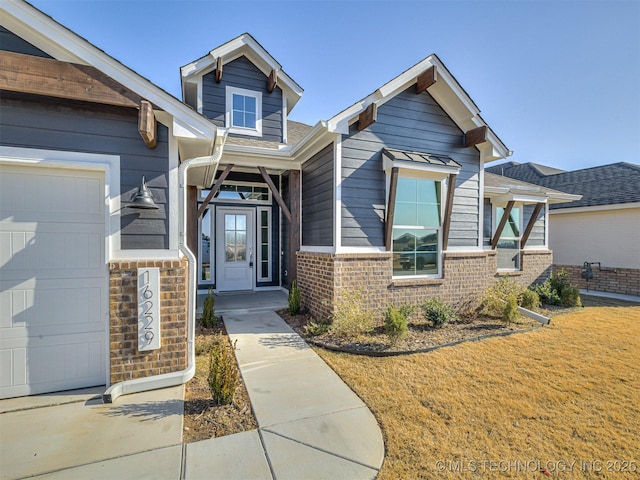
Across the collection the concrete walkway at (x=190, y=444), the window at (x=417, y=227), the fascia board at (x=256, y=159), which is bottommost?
the concrete walkway at (x=190, y=444)

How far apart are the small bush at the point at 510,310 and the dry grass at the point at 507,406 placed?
2.89 feet

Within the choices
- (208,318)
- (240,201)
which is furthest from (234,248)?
(208,318)

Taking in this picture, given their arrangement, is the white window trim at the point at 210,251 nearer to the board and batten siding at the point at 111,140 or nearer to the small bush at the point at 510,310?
the board and batten siding at the point at 111,140

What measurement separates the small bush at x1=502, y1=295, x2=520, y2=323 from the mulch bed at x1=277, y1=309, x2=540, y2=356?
125 millimetres

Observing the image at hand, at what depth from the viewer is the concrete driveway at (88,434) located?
2.13 m

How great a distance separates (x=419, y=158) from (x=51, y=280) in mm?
5965

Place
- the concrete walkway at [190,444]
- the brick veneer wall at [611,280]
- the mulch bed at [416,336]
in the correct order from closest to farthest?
the concrete walkway at [190,444]
the mulch bed at [416,336]
the brick veneer wall at [611,280]

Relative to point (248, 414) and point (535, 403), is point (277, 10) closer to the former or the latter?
point (248, 414)

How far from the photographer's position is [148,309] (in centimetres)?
322

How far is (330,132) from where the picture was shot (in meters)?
4.97

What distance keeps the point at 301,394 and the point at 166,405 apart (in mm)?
1423

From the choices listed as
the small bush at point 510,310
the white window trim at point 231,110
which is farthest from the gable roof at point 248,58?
the small bush at point 510,310

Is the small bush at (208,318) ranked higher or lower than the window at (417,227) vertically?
lower

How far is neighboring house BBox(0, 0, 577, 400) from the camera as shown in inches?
119
